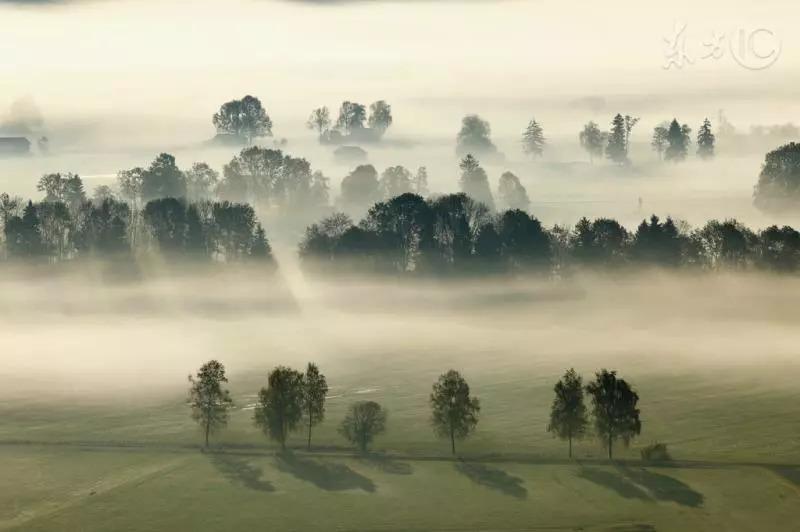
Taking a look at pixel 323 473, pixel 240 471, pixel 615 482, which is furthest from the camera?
pixel 240 471

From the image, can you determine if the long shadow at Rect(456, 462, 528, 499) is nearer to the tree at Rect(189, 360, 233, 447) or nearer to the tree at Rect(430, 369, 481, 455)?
the tree at Rect(430, 369, 481, 455)

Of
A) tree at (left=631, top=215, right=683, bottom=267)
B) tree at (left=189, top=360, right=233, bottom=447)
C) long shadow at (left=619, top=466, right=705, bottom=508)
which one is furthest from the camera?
tree at (left=631, top=215, right=683, bottom=267)

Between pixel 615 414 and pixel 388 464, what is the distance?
2293cm

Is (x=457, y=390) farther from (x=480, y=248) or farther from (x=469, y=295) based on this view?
(x=480, y=248)

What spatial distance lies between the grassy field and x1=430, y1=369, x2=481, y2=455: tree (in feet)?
4.91

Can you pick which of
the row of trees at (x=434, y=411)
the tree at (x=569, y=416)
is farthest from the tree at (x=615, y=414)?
the tree at (x=569, y=416)

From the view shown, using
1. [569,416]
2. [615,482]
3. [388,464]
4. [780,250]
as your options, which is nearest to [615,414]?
[569,416]

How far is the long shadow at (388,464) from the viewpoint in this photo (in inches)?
4325

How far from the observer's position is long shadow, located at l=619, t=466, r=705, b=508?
102812 mm

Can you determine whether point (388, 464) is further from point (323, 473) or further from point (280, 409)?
point (280, 409)

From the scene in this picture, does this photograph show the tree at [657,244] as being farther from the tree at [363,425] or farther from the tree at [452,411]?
the tree at [363,425]

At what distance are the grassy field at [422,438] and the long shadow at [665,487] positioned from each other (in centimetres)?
20

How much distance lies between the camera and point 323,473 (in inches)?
4326

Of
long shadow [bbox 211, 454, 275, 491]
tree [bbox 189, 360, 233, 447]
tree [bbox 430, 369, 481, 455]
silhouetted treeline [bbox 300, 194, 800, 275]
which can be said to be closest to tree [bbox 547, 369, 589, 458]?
tree [bbox 430, 369, 481, 455]
